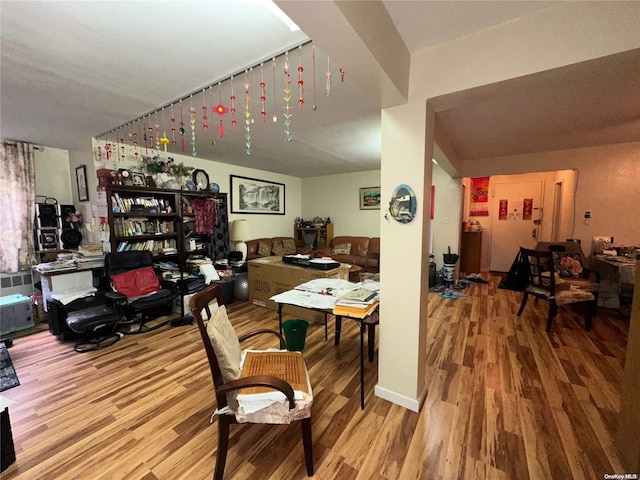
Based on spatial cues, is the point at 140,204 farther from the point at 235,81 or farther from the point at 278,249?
the point at 278,249

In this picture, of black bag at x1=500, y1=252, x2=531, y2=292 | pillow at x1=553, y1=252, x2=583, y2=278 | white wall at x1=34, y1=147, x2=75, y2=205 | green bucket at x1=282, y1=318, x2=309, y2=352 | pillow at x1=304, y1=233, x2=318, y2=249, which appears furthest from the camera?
pillow at x1=304, y1=233, x2=318, y2=249

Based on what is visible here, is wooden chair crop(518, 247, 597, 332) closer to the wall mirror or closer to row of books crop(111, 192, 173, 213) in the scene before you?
the wall mirror

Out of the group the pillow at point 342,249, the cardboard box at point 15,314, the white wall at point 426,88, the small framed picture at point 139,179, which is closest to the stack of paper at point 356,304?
the white wall at point 426,88

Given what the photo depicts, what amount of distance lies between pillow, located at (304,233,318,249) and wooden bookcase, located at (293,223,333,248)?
0.04m

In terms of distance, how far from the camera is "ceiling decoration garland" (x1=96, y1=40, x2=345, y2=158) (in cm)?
186

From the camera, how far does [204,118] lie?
2.68 meters

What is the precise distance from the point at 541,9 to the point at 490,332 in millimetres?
2866

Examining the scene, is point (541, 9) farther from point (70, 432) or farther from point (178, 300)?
point (178, 300)

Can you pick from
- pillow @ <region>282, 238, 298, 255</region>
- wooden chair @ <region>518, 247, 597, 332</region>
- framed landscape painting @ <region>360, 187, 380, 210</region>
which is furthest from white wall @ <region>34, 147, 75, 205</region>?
wooden chair @ <region>518, 247, 597, 332</region>

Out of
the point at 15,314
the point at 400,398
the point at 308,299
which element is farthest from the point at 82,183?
the point at 400,398

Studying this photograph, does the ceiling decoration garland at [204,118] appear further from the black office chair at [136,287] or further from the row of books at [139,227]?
the black office chair at [136,287]

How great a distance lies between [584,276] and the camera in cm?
351

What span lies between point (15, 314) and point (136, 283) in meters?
1.23

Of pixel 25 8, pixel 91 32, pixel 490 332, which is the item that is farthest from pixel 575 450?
pixel 25 8
